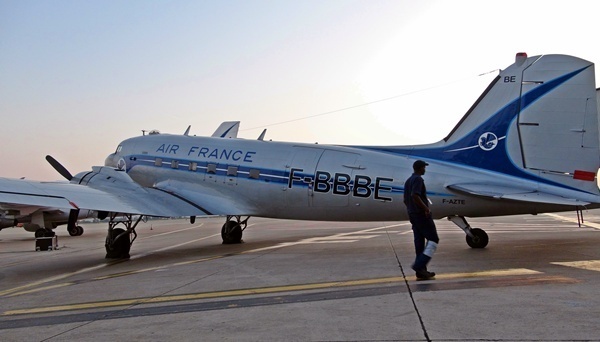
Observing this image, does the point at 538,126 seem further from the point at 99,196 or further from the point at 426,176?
the point at 99,196

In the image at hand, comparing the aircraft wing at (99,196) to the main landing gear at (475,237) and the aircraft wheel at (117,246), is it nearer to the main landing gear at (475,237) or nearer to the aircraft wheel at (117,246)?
the aircraft wheel at (117,246)

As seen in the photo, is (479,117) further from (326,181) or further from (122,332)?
(122,332)

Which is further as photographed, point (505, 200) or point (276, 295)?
point (505, 200)

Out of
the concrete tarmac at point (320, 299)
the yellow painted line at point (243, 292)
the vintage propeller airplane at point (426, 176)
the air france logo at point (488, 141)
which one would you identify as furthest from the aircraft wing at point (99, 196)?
the air france logo at point (488, 141)

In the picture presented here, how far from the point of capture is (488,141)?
13445mm

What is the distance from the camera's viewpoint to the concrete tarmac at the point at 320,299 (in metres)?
5.70

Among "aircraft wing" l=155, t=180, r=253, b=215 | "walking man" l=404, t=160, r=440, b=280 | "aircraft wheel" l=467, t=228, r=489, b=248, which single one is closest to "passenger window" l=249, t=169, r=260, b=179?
"aircraft wing" l=155, t=180, r=253, b=215

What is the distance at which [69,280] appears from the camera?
11.2 m

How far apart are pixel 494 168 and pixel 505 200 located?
1.17 m

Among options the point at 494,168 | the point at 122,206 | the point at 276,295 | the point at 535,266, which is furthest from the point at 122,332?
the point at 494,168

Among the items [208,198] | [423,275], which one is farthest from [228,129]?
[423,275]

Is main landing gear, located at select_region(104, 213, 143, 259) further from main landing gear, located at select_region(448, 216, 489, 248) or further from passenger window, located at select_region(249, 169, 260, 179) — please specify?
main landing gear, located at select_region(448, 216, 489, 248)

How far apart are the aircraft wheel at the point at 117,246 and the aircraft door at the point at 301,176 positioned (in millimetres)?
4759

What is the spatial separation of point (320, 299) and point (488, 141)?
25.3 feet
